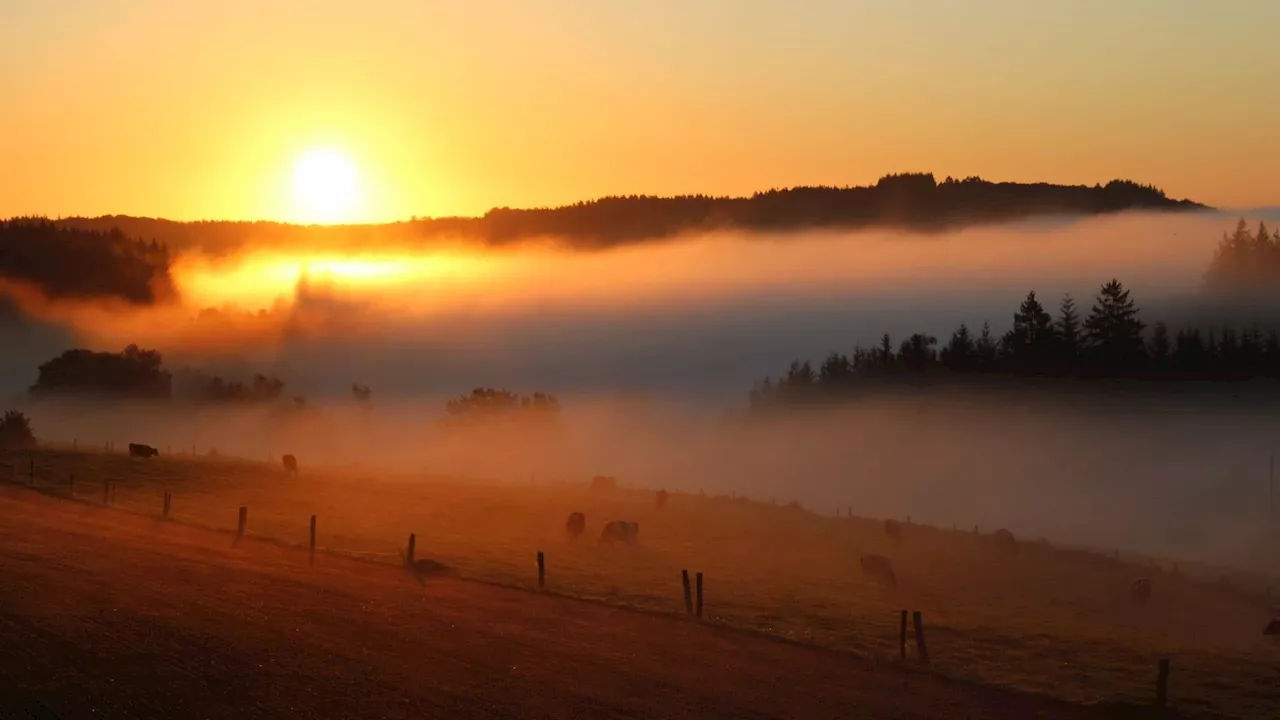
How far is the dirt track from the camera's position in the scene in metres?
24.6

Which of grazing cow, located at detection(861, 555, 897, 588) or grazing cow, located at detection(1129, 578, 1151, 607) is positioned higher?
grazing cow, located at detection(861, 555, 897, 588)

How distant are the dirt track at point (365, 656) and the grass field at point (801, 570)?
354 centimetres

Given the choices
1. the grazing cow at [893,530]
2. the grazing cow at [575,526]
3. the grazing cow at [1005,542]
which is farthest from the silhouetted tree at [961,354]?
the grazing cow at [575,526]

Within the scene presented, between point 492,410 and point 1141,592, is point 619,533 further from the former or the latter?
point 492,410

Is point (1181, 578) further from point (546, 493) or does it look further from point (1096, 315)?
point (1096, 315)

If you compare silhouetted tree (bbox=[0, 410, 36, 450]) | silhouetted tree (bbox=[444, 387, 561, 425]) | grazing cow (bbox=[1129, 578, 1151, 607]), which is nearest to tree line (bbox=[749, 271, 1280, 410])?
silhouetted tree (bbox=[444, 387, 561, 425])

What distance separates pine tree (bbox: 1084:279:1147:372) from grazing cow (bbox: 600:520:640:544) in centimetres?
9394

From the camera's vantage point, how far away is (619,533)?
61.2 meters

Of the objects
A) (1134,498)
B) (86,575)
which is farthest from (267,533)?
(1134,498)

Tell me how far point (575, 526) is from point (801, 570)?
13442mm

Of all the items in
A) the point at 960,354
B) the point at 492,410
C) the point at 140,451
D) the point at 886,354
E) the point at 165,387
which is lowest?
the point at 492,410

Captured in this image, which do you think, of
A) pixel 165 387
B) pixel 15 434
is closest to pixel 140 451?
pixel 15 434

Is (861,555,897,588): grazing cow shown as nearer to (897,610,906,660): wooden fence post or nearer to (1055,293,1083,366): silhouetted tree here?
(897,610,906,660): wooden fence post

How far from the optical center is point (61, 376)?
14338cm
